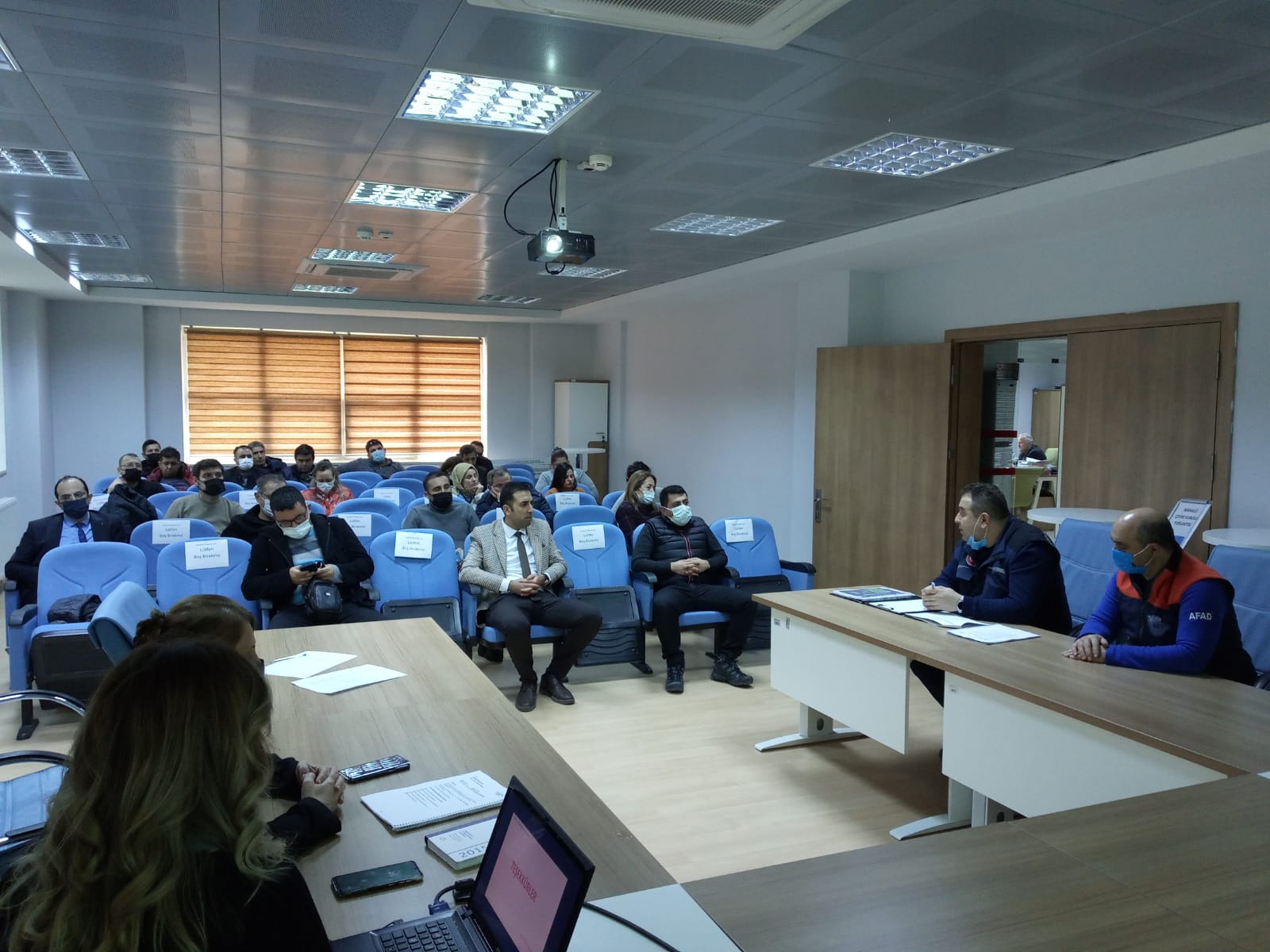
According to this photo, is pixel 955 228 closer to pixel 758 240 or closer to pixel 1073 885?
pixel 758 240

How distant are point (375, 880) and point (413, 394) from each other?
11.3m

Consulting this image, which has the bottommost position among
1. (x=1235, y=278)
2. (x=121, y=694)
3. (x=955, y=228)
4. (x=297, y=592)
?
(x=297, y=592)

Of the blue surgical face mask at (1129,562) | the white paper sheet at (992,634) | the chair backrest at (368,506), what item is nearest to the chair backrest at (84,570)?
the chair backrest at (368,506)

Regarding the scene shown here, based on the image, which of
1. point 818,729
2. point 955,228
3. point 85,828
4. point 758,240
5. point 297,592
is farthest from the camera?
point 758,240

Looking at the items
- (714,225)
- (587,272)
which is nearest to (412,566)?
(714,225)

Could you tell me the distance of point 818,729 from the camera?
4.27 metres

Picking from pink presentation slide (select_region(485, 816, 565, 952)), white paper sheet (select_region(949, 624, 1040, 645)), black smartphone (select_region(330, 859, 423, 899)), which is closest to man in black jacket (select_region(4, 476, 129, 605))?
black smartphone (select_region(330, 859, 423, 899))

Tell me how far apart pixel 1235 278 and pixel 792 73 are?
299cm

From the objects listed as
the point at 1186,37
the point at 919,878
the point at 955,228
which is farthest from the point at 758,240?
the point at 919,878

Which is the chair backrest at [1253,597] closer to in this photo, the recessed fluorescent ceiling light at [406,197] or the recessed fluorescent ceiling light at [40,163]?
the recessed fluorescent ceiling light at [406,197]

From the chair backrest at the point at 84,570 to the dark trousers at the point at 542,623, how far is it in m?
1.83

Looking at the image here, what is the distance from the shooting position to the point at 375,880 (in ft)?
5.28

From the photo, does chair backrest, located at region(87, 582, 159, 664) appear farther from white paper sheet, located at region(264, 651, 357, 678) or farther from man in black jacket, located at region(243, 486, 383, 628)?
man in black jacket, located at region(243, 486, 383, 628)

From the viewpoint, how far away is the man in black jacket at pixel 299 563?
176 inches
